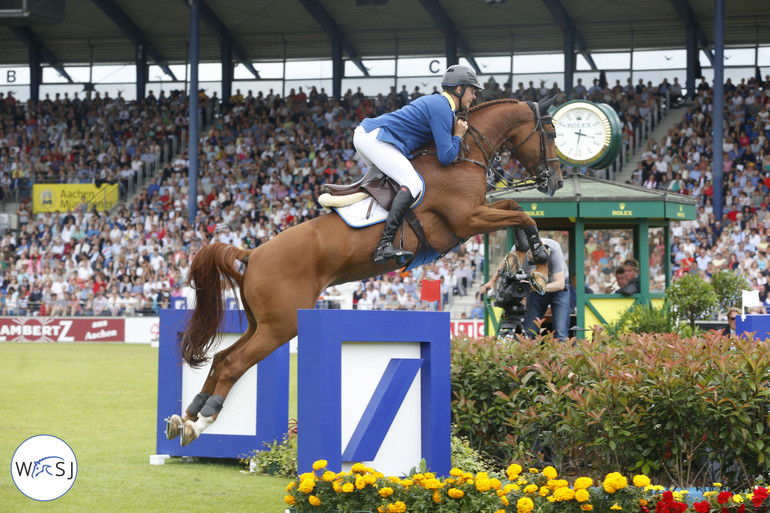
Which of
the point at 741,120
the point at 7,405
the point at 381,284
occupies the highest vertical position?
the point at 741,120

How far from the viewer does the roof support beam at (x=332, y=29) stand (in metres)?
30.8

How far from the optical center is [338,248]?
571cm

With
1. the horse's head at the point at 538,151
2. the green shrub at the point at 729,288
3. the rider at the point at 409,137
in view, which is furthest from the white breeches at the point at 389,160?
the green shrub at the point at 729,288

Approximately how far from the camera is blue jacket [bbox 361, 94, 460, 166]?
575cm

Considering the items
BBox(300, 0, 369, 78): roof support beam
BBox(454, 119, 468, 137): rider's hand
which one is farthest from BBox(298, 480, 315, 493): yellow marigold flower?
BBox(300, 0, 369, 78): roof support beam

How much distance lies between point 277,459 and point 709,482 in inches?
124

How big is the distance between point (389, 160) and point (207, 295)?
5.10 feet

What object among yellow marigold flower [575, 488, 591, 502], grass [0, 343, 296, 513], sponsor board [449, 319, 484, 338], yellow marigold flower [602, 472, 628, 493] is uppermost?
sponsor board [449, 319, 484, 338]

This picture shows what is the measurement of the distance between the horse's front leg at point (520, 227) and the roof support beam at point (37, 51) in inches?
1292

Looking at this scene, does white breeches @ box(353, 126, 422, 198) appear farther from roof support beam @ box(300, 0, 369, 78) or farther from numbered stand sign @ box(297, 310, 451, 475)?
roof support beam @ box(300, 0, 369, 78)

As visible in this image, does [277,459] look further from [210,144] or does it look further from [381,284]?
[210,144]

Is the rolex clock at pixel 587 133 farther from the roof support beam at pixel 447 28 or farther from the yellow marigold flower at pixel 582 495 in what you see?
the roof support beam at pixel 447 28

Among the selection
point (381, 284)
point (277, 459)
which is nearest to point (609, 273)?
point (277, 459)

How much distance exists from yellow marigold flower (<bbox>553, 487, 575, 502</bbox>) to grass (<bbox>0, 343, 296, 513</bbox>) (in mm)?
1872
